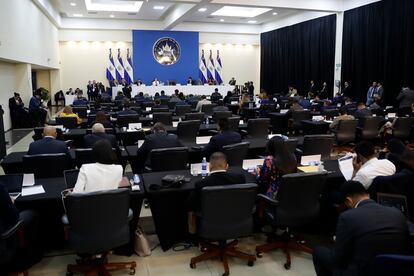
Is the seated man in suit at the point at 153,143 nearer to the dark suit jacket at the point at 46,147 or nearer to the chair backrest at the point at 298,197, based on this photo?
the dark suit jacket at the point at 46,147

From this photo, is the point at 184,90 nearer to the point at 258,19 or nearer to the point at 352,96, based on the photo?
the point at 258,19

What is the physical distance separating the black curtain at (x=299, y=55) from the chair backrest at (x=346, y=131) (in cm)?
1121

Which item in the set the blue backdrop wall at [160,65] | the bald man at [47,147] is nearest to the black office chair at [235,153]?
the bald man at [47,147]

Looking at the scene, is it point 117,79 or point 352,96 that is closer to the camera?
point 352,96

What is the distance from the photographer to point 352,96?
17938mm

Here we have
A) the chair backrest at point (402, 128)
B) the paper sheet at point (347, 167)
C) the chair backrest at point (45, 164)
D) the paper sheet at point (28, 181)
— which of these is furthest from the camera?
the chair backrest at point (402, 128)

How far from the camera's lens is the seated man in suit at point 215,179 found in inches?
143

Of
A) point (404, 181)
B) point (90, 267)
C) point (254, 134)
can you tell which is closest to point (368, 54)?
point (254, 134)

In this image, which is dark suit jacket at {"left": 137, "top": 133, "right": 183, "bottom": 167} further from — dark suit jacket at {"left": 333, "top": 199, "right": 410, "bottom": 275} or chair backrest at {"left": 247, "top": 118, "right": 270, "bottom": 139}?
dark suit jacket at {"left": 333, "top": 199, "right": 410, "bottom": 275}

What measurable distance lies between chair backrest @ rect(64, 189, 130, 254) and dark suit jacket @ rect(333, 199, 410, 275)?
171 cm

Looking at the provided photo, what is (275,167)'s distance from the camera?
397cm

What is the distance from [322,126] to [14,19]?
33.3 ft

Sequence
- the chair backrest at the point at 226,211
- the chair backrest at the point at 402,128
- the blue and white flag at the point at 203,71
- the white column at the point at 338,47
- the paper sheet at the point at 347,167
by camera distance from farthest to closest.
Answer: the blue and white flag at the point at 203,71 < the white column at the point at 338,47 < the chair backrest at the point at 402,128 < the paper sheet at the point at 347,167 < the chair backrest at the point at 226,211

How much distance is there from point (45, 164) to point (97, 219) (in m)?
2.04
